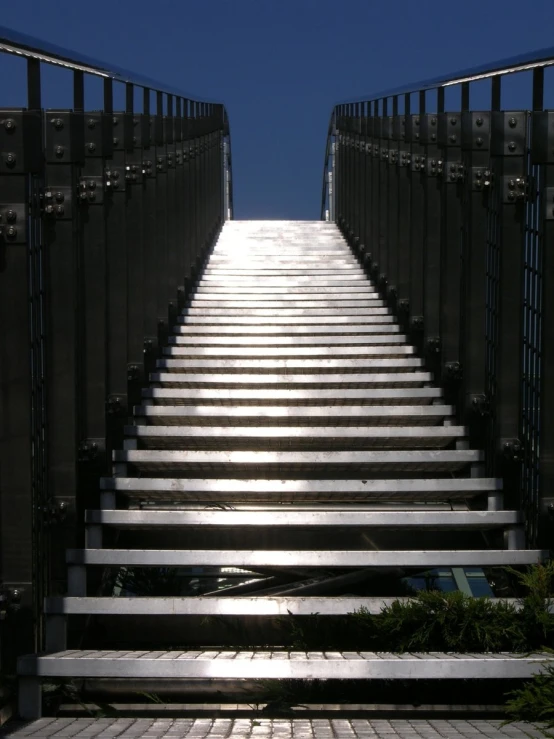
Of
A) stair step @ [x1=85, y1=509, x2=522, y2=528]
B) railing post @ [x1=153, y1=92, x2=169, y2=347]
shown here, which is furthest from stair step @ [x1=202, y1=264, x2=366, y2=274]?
stair step @ [x1=85, y1=509, x2=522, y2=528]

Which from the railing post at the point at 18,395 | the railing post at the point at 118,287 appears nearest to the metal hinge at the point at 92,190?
the railing post at the point at 118,287

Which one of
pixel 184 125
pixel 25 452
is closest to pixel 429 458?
pixel 25 452

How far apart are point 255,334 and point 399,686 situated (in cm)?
357

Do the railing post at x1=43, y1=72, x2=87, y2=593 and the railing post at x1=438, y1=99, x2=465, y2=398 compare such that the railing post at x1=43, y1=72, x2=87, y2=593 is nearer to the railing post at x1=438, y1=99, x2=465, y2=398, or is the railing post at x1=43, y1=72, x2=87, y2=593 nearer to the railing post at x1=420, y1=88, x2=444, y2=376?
the railing post at x1=438, y1=99, x2=465, y2=398

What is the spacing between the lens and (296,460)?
5.01 m

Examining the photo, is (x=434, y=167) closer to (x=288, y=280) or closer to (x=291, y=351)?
(x=291, y=351)

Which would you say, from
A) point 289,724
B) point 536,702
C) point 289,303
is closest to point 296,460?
point 289,724

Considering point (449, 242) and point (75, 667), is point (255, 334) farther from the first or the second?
point (75, 667)

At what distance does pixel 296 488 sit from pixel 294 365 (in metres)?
1.78

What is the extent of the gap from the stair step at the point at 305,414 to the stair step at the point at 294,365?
2.55ft

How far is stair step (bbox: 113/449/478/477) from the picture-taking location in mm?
5023

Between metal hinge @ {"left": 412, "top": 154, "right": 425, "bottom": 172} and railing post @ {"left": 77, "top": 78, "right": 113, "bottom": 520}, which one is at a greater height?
metal hinge @ {"left": 412, "top": 154, "right": 425, "bottom": 172}

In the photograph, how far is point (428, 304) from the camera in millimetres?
6352

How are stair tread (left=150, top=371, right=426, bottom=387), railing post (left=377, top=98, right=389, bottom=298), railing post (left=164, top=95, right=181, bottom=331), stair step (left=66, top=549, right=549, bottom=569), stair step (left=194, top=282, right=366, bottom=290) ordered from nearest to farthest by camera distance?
stair step (left=66, top=549, right=549, bottom=569) < stair tread (left=150, top=371, right=426, bottom=387) < railing post (left=164, top=95, right=181, bottom=331) < railing post (left=377, top=98, right=389, bottom=298) < stair step (left=194, top=282, right=366, bottom=290)
